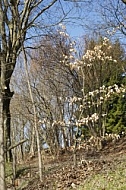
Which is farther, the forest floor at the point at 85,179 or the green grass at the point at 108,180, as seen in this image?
the forest floor at the point at 85,179

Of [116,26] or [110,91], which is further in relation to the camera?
[116,26]

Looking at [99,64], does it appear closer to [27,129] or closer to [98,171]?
[98,171]

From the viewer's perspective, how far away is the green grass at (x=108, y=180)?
22.3ft

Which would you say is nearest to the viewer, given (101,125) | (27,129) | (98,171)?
(98,171)

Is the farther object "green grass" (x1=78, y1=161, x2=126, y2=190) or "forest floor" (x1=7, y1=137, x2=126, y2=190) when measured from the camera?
"forest floor" (x1=7, y1=137, x2=126, y2=190)

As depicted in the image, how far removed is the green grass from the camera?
22.3 feet

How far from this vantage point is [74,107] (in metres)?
14.9

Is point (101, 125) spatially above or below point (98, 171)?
above

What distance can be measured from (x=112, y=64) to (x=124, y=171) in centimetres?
1192

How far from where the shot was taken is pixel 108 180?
7.26 meters

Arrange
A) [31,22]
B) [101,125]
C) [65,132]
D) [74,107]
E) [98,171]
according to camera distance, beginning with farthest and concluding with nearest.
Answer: [65,132] → [101,125] → [74,107] → [31,22] → [98,171]

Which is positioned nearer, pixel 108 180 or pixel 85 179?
pixel 108 180

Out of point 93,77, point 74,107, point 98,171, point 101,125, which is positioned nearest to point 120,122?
point 101,125

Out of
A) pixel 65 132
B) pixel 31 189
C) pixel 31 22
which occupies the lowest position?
pixel 31 189
